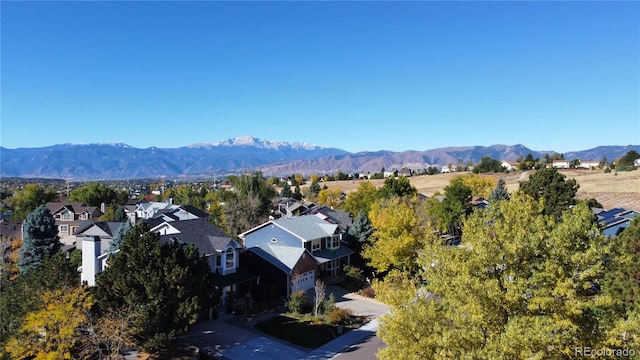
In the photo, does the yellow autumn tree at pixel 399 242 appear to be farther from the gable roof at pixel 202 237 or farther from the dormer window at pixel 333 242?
the gable roof at pixel 202 237

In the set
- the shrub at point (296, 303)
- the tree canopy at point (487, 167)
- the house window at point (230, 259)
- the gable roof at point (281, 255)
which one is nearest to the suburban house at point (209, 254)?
the house window at point (230, 259)

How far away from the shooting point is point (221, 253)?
31.9 m

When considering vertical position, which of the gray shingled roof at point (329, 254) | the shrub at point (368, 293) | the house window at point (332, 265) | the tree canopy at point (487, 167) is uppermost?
the tree canopy at point (487, 167)

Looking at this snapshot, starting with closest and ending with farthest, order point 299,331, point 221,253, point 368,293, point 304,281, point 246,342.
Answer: point 246,342, point 299,331, point 221,253, point 368,293, point 304,281

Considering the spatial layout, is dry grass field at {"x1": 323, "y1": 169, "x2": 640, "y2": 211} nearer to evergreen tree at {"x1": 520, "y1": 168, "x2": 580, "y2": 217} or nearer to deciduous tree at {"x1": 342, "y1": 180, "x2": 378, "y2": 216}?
evergreen tree at {"x1": 520, "y1": 168, "x2": 580, "y2": 217}

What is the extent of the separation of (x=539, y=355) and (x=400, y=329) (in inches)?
176

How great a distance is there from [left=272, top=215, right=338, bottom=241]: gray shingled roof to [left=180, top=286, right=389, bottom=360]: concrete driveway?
495 inches

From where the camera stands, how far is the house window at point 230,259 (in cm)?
3261

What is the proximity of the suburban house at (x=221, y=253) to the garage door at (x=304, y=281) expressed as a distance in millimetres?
3632

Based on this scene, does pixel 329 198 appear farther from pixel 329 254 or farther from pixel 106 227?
pixel 106 227

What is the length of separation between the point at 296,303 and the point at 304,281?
603 centimetres

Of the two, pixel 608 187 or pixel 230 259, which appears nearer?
pixel 230 259

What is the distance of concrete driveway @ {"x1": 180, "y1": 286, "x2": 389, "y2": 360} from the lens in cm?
2425

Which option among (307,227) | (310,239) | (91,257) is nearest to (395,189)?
(307,227)
